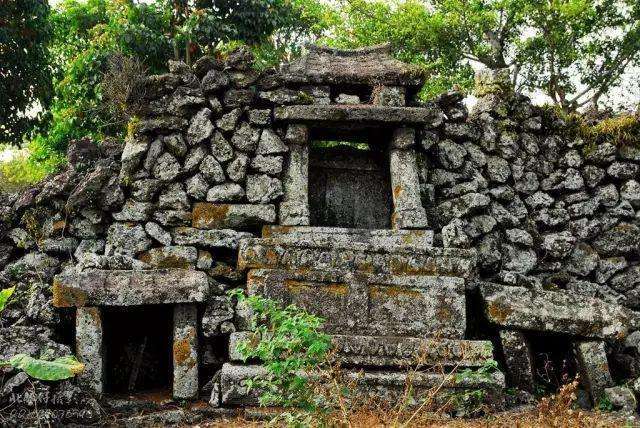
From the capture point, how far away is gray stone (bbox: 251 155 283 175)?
6.77m

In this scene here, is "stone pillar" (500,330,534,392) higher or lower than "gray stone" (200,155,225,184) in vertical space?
lower

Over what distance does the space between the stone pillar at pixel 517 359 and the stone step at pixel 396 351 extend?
1.33ft

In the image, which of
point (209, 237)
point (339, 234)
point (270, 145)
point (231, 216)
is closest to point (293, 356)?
point (339, 234)

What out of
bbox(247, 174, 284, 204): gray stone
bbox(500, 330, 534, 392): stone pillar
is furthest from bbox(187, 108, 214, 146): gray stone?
bbox(500, 330, 534, 392): stone pillar

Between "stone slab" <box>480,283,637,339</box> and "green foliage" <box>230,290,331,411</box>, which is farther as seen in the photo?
"stone slab" <box>480,283,637,339</box>

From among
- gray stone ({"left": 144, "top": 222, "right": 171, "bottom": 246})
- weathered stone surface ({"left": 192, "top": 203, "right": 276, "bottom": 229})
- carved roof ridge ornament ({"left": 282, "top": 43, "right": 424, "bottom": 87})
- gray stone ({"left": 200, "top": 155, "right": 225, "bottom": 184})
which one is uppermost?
carved roof ridge ornament ({"left": 282, "top": 43, "right": 424, "bottom": 87})

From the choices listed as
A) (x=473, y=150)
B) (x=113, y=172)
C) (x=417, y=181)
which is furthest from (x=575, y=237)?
(x=113, y=172)

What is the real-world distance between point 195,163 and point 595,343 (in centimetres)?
424

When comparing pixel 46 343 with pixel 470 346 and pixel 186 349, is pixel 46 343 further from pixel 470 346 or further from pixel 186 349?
pixel 470 346

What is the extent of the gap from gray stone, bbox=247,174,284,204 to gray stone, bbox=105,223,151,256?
1120 mm

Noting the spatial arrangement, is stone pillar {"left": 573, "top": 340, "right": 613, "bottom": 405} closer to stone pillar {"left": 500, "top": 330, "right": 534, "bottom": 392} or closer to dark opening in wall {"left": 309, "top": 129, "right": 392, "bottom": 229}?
stone pillar {"left": 500, "top": 330, "right": 534, "bottom": 392}

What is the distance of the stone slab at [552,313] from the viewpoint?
19.6ft

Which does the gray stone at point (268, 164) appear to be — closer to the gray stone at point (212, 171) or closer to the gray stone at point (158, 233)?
the gray stone at point (212, 171)

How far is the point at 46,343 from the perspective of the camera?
17.2 ft
